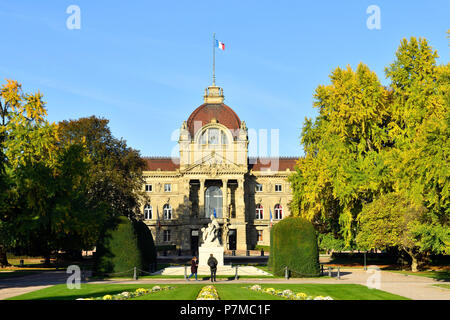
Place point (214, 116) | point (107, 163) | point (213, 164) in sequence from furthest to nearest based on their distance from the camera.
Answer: point (214, 116) → point (213, 164) → point (107, 163)

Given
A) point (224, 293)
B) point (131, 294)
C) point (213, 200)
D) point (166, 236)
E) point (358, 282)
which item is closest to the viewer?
point (131, 294)

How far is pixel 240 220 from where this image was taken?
86.3 m

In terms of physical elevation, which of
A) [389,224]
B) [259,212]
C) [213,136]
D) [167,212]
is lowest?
[389,224]

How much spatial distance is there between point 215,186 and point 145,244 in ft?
166

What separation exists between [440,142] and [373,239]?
1264cm

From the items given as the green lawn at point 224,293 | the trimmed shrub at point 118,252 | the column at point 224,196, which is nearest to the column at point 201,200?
the column at point 224,196

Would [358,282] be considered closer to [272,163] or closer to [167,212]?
[167,212]

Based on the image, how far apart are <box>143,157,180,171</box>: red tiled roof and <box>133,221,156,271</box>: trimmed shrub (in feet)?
Answer: 186

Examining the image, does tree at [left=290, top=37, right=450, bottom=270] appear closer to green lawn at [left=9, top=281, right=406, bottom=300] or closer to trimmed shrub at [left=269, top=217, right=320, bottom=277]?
trimmed shrub at [left=269, top=217, right=320, bottom=277]

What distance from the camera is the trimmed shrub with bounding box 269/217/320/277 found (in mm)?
34188

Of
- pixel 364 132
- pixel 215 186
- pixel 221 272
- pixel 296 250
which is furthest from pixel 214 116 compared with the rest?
pixel 296 250

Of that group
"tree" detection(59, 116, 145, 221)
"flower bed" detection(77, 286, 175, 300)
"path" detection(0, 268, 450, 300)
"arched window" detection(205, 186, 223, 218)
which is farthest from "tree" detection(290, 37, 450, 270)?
"arched window" detection(205, 186, 223, 218)

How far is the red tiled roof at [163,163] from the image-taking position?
9762 centimetres

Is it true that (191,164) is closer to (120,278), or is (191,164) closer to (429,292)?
(120,278)
